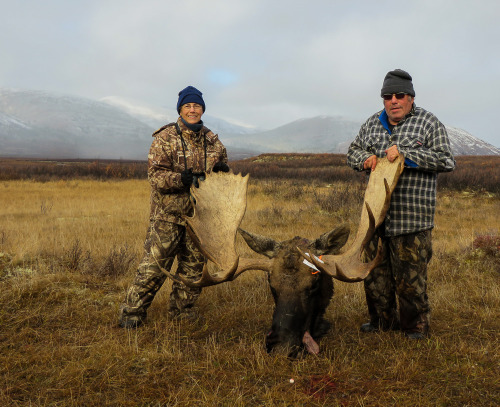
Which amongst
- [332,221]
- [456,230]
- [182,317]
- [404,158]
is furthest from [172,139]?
[456,230]

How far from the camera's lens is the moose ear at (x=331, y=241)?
369cm

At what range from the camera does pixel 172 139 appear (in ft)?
13.4

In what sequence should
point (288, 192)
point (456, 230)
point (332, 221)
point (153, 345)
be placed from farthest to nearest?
point (288, 192), point (332, 221), point (456, 230), point (153, 345)

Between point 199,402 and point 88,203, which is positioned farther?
point 88,203

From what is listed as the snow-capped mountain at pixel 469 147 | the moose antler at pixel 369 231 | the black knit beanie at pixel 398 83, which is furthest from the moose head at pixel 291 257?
the snow-capped mountain at pixel 469 147

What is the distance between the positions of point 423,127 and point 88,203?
39.3 ft

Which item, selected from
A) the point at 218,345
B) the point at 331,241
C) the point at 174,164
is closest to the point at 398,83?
the point at 331,241

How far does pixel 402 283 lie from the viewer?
370cm

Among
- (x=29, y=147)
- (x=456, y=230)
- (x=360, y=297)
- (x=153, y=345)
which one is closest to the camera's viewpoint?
(x=153, y=345)

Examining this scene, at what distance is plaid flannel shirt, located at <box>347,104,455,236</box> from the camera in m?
3.47

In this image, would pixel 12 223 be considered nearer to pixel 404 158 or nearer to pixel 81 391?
pixel 81 391

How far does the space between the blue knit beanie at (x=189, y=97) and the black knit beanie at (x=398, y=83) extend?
1793 mm

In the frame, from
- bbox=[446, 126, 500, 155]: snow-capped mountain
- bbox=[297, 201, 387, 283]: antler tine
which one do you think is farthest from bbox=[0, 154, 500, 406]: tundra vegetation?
bbox=[446, 126, 500, 155]: snow-capped mountain

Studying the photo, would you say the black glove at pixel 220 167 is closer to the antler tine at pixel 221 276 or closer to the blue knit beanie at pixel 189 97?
the blue knit beanie at pixel 189 97
